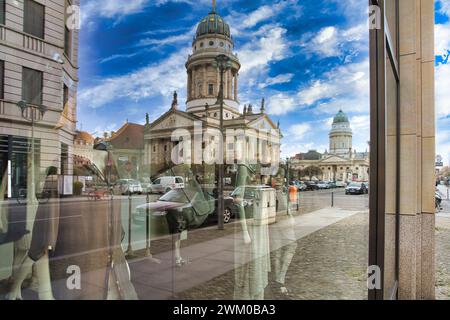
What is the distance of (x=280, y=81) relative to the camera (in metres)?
1.85

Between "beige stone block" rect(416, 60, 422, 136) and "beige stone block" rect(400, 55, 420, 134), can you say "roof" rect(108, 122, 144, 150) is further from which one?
"beige stone block" rect(416, 60, 422, 136)

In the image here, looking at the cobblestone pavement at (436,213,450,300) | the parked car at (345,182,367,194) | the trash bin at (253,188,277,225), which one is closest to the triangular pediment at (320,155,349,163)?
the parked car at (345,182,367,194)

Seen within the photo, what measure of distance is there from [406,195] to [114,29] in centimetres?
251

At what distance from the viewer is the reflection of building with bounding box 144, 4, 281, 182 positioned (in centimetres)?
150

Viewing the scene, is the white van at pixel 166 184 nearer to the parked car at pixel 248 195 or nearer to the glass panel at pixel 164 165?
the glass panel at pixel 164 165

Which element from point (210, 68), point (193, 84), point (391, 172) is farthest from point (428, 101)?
point (193, 84)

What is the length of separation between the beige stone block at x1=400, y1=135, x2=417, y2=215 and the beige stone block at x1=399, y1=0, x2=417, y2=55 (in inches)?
30.1

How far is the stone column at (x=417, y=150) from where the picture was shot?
2.54 meters

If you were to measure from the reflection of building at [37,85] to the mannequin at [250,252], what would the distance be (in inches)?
52.4

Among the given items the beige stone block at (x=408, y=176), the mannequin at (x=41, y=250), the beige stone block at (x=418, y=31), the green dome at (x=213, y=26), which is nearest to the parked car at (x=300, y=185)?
the beige stone block at (x=408, y=176)

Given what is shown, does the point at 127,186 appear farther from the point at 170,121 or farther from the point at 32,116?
the point at 32,116
